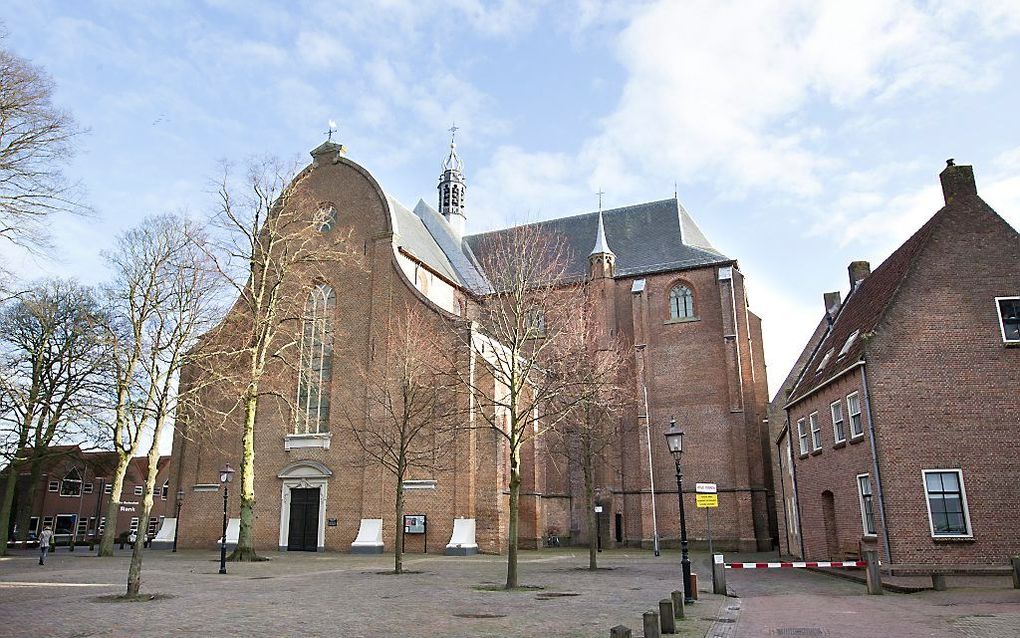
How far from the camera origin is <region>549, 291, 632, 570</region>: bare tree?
25.2m

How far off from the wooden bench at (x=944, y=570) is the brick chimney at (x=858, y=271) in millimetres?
14924

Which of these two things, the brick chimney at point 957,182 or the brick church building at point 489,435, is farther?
the brick church building at point 489,435

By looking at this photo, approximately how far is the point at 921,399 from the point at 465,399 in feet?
55.1

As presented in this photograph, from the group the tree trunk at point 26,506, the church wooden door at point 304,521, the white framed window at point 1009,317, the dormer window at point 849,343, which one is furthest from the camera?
the tree trunk at point 26,506

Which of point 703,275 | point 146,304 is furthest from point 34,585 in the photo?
point 703,275

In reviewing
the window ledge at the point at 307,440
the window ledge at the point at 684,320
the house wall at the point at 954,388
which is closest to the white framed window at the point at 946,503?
the house wall at the point at 954,388

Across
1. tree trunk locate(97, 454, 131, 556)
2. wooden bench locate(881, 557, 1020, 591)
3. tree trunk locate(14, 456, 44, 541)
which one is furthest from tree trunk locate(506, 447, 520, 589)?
tree trunk locate(14, 456, 44, 541)

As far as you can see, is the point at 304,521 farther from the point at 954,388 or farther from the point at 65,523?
the point at 65,523

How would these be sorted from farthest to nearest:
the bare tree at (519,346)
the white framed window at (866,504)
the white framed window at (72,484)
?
the white framed window at (72,484), the white framed window at (866,504), the bare tree at (519,346)

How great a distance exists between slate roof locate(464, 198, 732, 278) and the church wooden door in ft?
55.9

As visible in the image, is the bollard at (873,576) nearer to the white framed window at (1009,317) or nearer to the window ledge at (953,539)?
the window ledge at (953,539)

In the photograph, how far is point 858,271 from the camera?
30.2 meters

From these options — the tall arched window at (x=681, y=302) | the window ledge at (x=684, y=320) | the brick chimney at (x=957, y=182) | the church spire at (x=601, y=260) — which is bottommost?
the brick chimney at (x=957, y=182)

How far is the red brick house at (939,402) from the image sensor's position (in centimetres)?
1819
